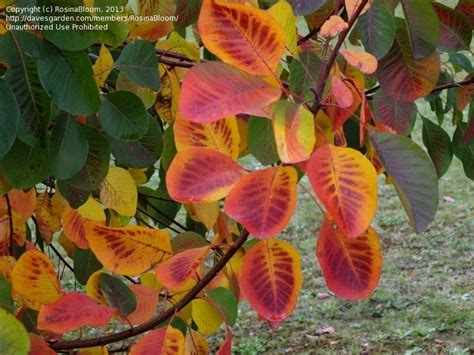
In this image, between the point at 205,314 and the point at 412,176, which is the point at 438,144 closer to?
the point at 205,314

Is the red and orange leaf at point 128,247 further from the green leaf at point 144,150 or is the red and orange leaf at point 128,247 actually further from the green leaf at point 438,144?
the green leaf at point 438,144

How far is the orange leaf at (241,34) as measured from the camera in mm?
519

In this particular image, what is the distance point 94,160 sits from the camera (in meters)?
0.88

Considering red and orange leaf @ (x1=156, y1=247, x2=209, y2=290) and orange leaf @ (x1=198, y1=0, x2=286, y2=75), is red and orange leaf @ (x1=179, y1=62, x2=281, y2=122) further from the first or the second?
red and orange leaf @ (x1=156, y1=247, x2=209, y2=290)

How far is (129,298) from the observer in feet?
2.29

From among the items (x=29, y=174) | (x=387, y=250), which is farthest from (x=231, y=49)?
(x=387, y=250)

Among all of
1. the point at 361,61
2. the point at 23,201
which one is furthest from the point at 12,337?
the point at 23,201

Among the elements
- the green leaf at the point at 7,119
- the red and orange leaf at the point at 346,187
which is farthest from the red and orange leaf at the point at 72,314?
the red and orange leaf at the point at 346,187

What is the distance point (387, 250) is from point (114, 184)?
3338 mm

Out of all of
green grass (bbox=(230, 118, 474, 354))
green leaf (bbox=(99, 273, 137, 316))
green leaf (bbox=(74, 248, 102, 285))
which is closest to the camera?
green leaf (bbox=(99, 273, 137, 316))

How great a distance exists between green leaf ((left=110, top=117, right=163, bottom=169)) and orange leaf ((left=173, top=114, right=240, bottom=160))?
373mm

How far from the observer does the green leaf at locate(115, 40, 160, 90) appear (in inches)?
35.1

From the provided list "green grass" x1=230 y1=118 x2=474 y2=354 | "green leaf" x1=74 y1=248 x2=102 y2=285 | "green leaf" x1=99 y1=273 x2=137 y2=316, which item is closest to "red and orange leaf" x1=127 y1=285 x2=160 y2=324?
"green leaf" x1=99 y1=273 x2=137 y2=316

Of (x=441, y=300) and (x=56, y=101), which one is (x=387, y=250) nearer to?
(x=441, y=300)
